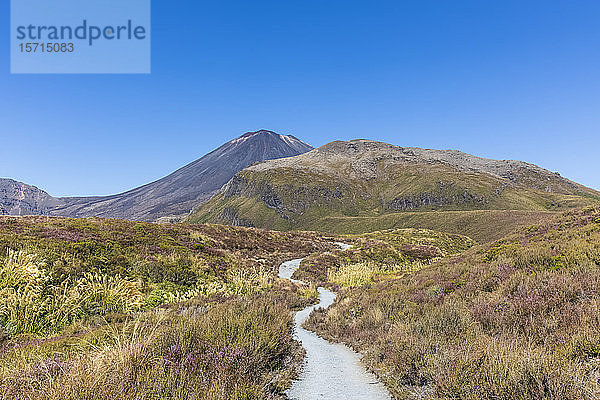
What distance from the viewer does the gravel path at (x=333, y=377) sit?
19.1 feet

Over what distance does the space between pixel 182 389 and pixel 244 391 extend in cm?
92

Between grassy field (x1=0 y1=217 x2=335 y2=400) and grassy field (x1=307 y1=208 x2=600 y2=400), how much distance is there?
2.59m

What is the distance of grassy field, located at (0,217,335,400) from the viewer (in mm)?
3957

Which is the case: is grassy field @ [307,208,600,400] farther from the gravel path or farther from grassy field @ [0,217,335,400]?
grassy field @ [0,217,335,400]

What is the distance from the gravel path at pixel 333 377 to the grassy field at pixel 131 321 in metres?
0.39

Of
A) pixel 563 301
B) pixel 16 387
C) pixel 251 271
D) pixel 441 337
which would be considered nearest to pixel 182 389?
pixel 16 387

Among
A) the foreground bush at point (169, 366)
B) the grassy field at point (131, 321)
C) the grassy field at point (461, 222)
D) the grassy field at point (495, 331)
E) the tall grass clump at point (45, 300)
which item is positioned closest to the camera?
the foreground bush at point (169, 366)

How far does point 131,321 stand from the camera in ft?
25.7

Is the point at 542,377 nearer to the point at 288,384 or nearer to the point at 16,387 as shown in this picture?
the point at 288,384

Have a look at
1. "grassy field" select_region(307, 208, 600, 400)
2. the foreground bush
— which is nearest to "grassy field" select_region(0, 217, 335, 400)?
the foreground bush

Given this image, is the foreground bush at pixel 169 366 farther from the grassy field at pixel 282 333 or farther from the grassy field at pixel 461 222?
the grassy field at pixel 461 222

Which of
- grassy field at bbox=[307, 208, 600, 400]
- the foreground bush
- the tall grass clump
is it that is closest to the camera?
the foreground bush

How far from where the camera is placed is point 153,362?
4.56m

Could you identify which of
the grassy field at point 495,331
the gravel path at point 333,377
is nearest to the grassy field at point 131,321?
the gravel path at point 333,377
